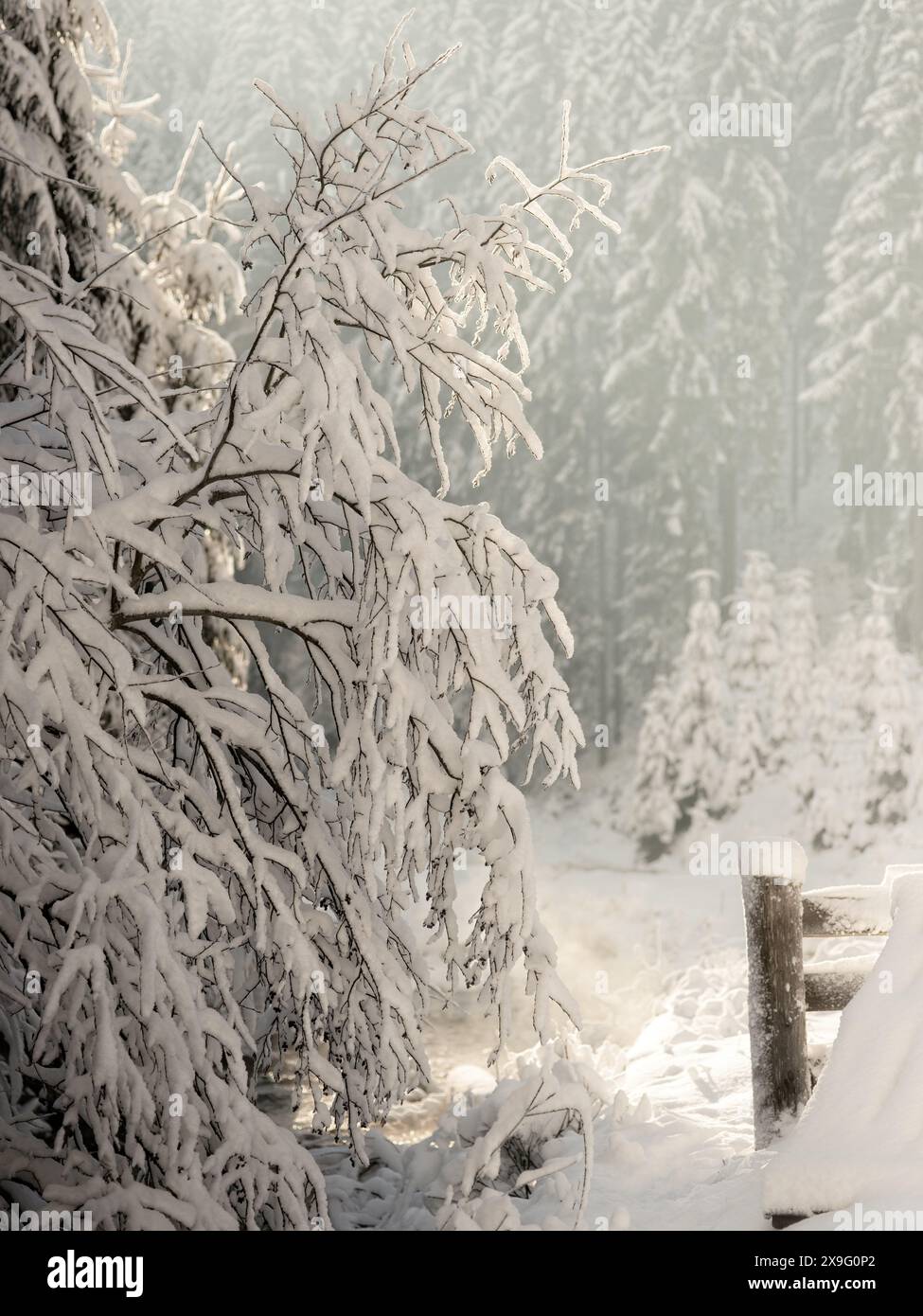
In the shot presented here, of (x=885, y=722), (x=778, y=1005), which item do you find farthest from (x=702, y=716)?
(x=778, y=1005)

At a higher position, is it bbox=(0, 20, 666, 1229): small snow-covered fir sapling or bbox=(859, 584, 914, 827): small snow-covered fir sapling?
bbox=(0, 20, 666, 1229): small snow-covered fir sapling

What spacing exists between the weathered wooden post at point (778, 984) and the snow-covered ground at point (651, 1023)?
282 mm

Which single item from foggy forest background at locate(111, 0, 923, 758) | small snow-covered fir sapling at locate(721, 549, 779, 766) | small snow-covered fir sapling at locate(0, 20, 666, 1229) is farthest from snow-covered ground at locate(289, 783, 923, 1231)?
foggy forest background at locate(111, 0, 923, 758)

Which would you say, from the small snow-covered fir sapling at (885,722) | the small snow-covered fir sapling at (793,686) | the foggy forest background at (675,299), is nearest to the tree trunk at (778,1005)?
the small snow-covered fir sapling at (885,722)

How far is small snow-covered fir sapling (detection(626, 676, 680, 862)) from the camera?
24.8m

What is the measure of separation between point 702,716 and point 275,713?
844 inches

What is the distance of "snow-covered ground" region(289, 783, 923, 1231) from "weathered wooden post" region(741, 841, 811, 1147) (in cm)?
28

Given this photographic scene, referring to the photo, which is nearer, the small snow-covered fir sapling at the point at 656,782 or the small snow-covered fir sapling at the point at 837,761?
the small snow-covered fir sapling at the point at 837,761

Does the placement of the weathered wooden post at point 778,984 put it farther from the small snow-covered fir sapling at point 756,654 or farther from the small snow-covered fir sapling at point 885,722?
the small snow-covered fir sapling at point 756,654

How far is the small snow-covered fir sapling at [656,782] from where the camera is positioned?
2480cm

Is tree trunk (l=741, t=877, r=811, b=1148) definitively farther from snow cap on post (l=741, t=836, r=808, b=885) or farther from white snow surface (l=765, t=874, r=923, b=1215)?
white snow surface (l=765, t=874, r=923, b=1215)
